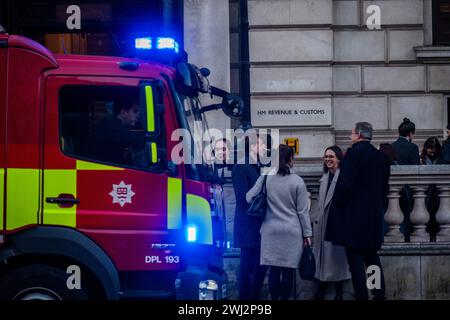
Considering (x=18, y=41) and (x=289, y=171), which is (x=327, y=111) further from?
(x=18, y=41)

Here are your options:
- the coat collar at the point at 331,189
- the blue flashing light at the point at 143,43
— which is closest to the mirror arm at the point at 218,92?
the blue flashing light at the point at 143,43

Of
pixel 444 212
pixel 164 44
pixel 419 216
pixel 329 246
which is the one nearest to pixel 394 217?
pixel 419 216

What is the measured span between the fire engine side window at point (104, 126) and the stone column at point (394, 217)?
4.04 meters

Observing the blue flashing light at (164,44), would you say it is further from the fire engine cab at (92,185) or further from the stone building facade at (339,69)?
the stone building facade at (339,69)

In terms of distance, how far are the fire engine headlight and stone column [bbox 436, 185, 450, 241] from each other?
4.01 m

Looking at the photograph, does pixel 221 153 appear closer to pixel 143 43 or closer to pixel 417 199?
pixel 143 43

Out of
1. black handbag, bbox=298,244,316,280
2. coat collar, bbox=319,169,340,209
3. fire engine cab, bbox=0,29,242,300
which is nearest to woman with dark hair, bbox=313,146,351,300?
coat collar, bbox=319,169,340,209

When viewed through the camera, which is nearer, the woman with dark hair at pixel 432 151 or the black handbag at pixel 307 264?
the black handbag at pixel 307 264

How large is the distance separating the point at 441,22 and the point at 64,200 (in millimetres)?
10118

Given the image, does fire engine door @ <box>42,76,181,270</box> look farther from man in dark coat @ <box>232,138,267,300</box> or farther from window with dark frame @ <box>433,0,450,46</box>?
window with dark frame @ <box>433,0,450,46</box>

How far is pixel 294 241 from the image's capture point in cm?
1072

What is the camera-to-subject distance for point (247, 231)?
11.0 meters

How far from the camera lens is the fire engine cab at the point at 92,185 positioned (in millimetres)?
8383

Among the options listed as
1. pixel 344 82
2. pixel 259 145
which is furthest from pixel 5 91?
pixel 344 82
